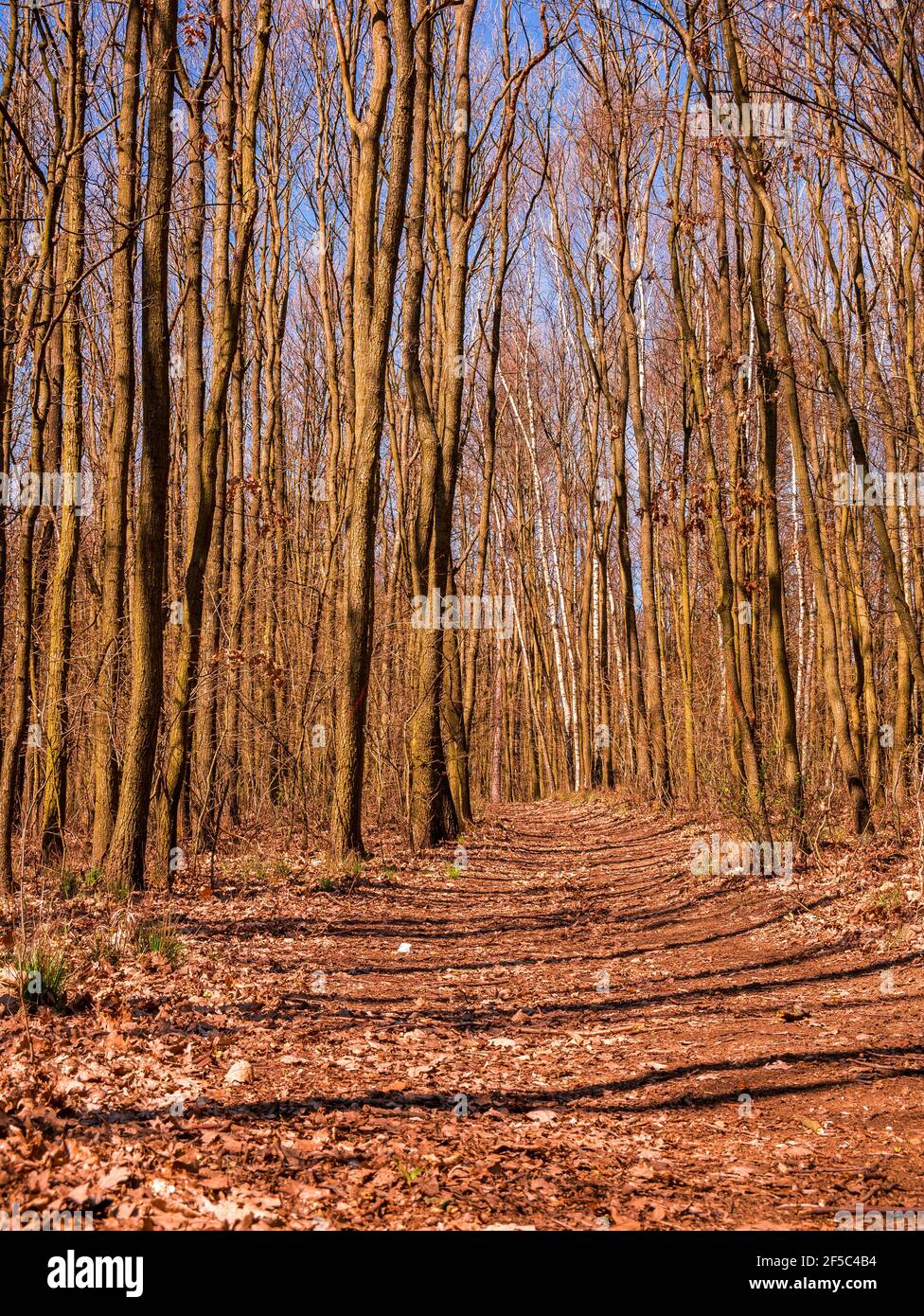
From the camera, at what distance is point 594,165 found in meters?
19.5

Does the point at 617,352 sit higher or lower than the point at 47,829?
higher

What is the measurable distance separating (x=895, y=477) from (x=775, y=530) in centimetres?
236

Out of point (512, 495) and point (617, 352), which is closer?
point (617, 352)

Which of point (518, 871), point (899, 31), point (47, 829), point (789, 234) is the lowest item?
point (518, 871)

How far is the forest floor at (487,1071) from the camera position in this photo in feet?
9.97

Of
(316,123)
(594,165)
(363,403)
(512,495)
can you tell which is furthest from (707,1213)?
(512,495)

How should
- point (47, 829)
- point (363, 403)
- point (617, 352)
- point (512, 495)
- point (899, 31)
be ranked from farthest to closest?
point (512, 495)
point (617, 352)
point (363, 403)
point (47, 829)
point (899, 31)

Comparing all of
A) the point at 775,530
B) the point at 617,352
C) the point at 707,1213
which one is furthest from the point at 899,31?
the point at 617,352

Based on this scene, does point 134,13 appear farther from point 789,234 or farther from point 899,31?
point 789,234

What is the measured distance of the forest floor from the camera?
3039 mm

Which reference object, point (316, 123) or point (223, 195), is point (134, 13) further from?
point (316, 123)

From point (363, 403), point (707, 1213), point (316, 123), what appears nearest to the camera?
point (707, 1213)

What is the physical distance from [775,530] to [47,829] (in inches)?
300

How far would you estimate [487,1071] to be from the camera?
14.8 ft
